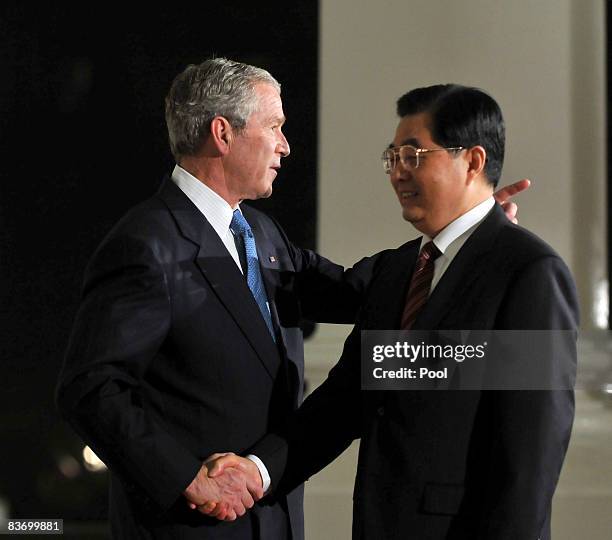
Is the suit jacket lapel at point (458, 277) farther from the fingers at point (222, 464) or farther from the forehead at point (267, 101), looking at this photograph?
the forehead at point (267, 101)

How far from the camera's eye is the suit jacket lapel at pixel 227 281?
206 cm

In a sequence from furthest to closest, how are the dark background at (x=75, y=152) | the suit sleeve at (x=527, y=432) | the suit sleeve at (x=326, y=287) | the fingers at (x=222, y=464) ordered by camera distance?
the dark background at (x=75, y=152), the suit sleeve at (x=326, y=287), the fingers at (x=222, y=464), the suit sleeve at (x=527, y=432)

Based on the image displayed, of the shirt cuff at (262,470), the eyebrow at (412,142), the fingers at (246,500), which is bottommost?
the fingers at (246,500)

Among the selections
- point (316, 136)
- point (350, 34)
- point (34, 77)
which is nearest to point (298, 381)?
point (350, 34)

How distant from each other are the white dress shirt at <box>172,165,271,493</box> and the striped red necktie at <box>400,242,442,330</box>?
441mm

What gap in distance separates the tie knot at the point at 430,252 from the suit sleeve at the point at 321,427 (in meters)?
0.25

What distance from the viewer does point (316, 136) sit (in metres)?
4.02

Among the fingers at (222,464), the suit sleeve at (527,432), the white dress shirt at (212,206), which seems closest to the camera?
the suit sleeve at (527,432)

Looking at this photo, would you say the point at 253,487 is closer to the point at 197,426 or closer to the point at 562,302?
the point at 197,426

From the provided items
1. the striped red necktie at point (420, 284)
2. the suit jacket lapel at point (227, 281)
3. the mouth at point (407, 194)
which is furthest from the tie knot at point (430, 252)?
the suit jacket lapel at point (227, 281)

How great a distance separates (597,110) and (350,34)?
3.08ft

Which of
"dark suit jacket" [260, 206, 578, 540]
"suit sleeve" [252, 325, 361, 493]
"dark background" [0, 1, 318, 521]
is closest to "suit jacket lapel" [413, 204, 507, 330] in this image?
"dark suit jacket" [260, 206, 578, 540]

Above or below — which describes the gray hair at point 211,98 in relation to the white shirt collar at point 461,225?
above

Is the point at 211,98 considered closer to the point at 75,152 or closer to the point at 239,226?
the point at 239,226
